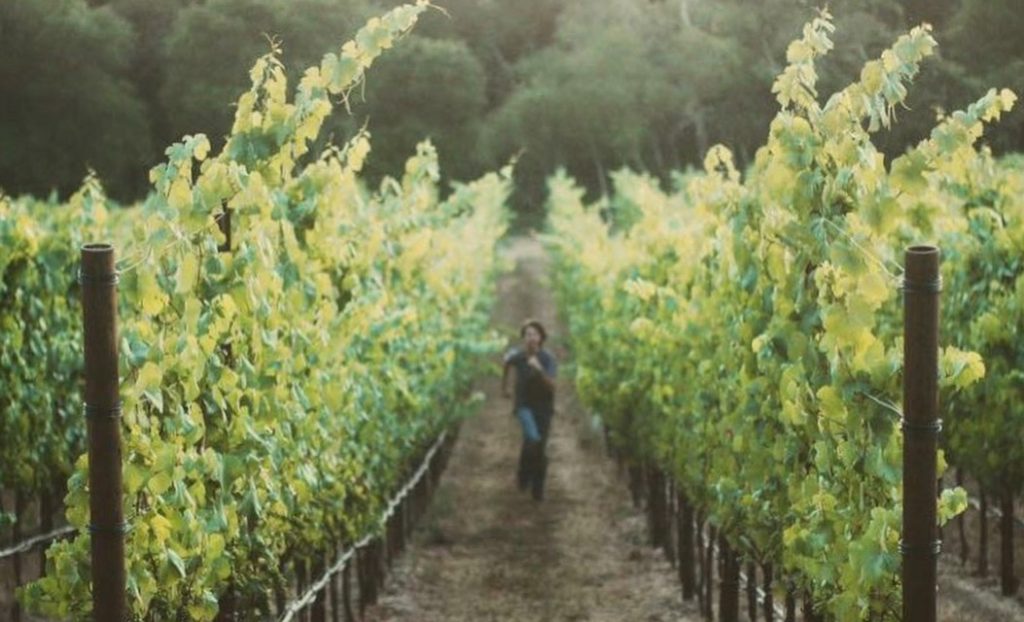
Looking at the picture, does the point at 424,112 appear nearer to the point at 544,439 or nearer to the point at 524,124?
the point at 524,124

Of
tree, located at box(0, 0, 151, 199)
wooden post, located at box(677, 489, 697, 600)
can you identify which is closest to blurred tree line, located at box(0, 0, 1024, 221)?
tree, located at box(0, 0, 151, 199)

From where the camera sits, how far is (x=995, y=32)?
55.8 feet

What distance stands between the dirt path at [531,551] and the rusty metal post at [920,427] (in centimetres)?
540

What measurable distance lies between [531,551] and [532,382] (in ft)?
7.54

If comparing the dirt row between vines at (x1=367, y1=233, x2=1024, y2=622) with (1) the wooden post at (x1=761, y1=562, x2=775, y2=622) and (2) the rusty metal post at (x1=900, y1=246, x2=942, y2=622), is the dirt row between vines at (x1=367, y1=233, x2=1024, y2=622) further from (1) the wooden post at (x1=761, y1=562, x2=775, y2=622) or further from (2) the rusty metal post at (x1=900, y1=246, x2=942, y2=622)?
(2) the rusty metal post at (x1=900, y1=246, x2=942, y2=622)

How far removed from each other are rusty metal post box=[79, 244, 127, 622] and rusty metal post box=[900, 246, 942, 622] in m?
2.09

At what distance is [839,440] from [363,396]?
4006 mm

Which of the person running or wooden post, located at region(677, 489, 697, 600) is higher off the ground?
the person running

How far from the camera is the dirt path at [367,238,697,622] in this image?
32.2 ft

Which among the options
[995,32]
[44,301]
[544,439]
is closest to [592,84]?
[995,32]

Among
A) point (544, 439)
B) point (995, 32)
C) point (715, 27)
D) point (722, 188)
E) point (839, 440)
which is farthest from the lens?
point (715, 27)

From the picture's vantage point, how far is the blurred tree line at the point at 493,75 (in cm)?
1712

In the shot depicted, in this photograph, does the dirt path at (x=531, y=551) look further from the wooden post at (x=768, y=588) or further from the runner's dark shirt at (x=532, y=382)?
the wooden post at (x=768, y=588)

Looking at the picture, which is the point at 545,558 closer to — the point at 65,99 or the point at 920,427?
the point at 920,427
